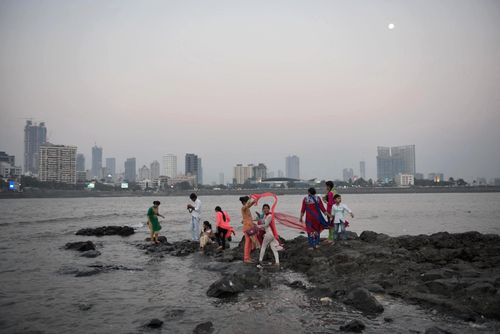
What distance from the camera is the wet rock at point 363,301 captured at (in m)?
8.66

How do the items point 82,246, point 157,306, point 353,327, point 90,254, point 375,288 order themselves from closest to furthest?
point 353,327
point 157,306
point 375,288
point 90,254
point 82,246

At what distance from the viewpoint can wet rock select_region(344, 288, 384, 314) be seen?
8656 mm

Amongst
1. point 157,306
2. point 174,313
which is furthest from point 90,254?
point 174,313

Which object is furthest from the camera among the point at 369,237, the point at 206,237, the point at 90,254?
the point at 206,237

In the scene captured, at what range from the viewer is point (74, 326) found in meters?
8.27

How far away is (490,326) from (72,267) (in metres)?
14.0

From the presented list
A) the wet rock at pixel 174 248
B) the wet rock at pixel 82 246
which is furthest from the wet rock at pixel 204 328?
the wet rock at pixel 82 246

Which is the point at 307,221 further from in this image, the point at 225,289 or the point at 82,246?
the point at 82,246

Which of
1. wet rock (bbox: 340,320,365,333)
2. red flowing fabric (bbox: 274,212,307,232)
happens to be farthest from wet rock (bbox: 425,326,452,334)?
red flowing fabric (bbox: 274,212,307,232)

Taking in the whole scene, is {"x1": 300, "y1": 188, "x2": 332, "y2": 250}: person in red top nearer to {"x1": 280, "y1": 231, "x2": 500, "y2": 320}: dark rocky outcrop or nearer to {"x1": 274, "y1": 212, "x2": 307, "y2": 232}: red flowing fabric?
{"x1": 274, "y1": 212, "x2": 307, "y2": 232}: red flowing fabric

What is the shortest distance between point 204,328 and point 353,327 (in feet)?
10.0

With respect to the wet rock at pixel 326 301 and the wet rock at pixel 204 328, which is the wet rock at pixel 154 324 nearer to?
the wet rock at pixel 204 328

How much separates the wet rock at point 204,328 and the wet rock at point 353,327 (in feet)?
8.85

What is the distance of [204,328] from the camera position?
7.82 metres
